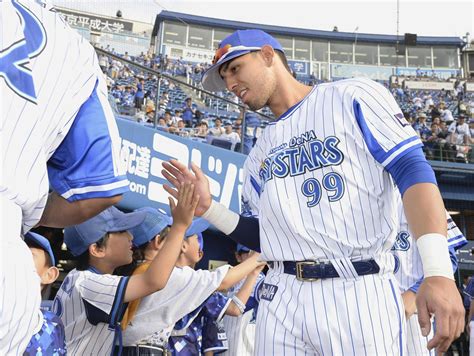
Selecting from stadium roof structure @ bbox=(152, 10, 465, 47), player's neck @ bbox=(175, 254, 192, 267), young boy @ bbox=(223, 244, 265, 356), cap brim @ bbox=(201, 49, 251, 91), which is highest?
stadium roof structure @ bbox=(152, 10, 465, 47)

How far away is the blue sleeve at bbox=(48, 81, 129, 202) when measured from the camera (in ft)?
4.39

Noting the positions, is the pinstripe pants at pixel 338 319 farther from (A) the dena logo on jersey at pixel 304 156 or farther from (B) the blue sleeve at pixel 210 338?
(B) the blue sleeve at pixel 210 338

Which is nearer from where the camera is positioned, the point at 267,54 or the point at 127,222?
the point at 267,54

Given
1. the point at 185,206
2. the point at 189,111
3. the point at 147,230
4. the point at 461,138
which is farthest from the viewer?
the point at 461,138

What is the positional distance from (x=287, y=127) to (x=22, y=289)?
1.32 metres

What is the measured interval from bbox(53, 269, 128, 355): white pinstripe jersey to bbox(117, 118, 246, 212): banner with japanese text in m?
2.80

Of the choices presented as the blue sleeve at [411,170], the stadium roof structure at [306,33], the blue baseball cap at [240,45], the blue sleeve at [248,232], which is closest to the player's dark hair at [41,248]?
the blue sleeve at [248,232]

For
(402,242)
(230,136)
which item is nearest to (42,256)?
(402,242)

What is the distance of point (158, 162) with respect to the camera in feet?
19.8

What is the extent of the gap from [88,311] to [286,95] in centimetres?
140

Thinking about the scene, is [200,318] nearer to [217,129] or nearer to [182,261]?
[182,261]

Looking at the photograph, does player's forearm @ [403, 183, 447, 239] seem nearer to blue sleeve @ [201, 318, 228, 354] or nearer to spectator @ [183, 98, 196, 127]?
blue sleeve @ [201, 318, 228, 354]

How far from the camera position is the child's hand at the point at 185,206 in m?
2.19

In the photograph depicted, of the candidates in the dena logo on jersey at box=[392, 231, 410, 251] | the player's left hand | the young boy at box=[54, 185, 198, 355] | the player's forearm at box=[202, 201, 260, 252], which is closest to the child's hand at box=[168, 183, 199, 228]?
the young boy at box=[54, 185, 198, 355]
